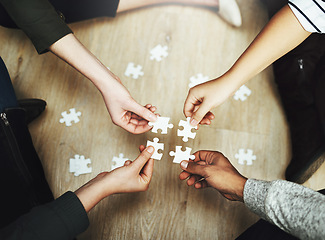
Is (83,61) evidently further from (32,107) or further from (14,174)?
(14,174)

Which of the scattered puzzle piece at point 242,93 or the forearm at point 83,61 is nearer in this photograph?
the forearm at point 83,61

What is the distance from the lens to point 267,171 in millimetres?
1678

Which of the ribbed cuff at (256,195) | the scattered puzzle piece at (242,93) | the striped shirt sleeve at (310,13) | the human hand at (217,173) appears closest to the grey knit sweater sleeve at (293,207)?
the ribbed cuff at (256,195)

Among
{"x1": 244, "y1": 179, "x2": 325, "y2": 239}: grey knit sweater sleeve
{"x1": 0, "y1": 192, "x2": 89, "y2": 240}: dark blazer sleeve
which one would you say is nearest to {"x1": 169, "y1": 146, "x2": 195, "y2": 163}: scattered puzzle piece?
{"x1": 244, "y1": 179, "x2": 325, "y2": 239}: grey knit sweater sleeve

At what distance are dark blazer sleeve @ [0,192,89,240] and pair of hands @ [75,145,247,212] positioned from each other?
0.32 ft

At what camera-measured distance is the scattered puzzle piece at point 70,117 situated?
1.71 meters

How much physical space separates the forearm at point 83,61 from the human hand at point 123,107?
2 centimetres

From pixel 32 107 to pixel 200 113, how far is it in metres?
0.99

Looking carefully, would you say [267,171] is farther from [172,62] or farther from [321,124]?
[172,62]

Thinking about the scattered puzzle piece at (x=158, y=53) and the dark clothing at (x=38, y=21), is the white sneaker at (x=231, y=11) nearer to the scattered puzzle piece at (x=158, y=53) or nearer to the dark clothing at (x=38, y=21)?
the scattered puzzle piece at (x=158, y=53)

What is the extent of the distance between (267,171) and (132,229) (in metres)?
0.86

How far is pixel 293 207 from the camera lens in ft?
3.19

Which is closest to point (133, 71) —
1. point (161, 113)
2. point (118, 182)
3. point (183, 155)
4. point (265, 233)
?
point (161, 113)

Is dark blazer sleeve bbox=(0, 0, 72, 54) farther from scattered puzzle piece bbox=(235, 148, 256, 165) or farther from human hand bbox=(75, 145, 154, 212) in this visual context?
scattered puzzle piece bbox=(235, 148, 256, 165)
